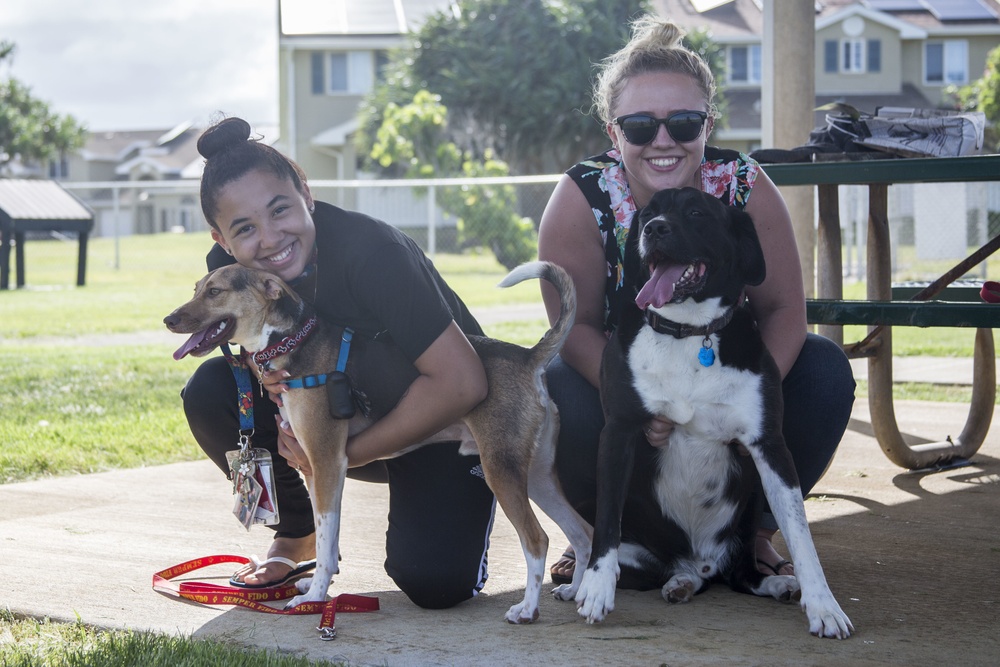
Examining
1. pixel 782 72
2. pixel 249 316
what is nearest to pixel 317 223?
pixel 249 316

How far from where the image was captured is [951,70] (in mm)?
33719

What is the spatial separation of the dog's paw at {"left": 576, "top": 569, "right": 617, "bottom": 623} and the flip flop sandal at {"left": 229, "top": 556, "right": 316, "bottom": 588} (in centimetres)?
97

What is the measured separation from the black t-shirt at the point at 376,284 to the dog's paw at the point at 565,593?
79cm

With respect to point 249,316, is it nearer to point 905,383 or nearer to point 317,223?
point 317,223

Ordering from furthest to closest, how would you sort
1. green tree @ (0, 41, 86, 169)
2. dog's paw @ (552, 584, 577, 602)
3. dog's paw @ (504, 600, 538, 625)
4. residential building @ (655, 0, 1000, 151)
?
green tree @ (0, 41, 86, 169) < residential building @ (655, 0, 1000, 151) < dog's paw @ (552, 584, 577, 602) < dog's paw @ (504, 600, 538, 625)

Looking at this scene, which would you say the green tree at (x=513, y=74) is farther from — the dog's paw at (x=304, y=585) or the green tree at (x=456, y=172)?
the dog's paw at (x=304, y=585)

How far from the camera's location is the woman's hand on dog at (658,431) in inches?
122

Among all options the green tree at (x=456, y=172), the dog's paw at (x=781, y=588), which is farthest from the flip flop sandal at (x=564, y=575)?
the green tree at (x=456, y=172)

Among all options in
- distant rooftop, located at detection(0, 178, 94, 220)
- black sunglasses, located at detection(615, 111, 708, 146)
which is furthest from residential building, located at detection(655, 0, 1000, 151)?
black sunglasses, located at detection(615, 111, 708, 146)

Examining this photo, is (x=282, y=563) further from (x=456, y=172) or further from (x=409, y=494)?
(x=456, y=172)

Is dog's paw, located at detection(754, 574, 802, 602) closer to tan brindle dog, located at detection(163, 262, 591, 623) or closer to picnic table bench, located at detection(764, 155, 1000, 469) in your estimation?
tan brindle dog, located at detection(163, 262, 591, 623)

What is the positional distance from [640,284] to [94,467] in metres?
2.90

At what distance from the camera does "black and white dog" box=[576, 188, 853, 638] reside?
2959 mm

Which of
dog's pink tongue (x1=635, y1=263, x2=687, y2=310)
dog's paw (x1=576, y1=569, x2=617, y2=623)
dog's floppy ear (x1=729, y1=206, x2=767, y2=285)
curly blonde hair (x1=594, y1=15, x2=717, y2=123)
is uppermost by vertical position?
curly blonde hair (x1=594, y1=15, x2=717, y2=123)
